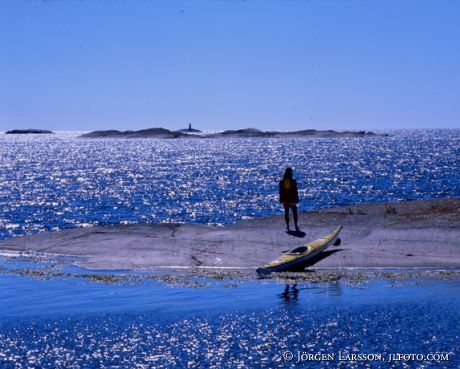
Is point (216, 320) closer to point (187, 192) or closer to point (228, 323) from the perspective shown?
point (228, 323)

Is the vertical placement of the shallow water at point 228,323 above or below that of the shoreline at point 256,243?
below

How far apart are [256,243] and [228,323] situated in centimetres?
871

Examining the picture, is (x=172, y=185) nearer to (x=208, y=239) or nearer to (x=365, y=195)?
(x=365, y=195)

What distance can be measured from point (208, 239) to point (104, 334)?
404 inches

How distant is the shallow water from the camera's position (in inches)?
532

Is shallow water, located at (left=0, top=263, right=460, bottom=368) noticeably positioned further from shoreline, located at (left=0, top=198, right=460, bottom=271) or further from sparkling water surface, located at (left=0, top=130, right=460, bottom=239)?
sparkling water surface, located at (left=0, top=130, right=460, bottom=239)

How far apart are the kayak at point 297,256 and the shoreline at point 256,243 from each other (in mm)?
296

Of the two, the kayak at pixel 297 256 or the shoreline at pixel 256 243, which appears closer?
the kayak at pixel 297 256

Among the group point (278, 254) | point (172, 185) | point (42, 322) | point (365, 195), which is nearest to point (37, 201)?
point (172, 185)

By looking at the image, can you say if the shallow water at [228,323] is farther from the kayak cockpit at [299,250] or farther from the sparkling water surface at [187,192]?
the sparkling water surface at [187,192]

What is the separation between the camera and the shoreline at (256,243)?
880 inches

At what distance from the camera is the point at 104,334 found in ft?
50.0

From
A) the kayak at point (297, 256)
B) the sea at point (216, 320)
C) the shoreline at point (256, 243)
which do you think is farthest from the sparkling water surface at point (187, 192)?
the kayak at point (297, 256)

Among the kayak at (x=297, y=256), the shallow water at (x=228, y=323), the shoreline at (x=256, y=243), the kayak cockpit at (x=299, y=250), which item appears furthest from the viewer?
the shoreline at (x=256, y=243)
